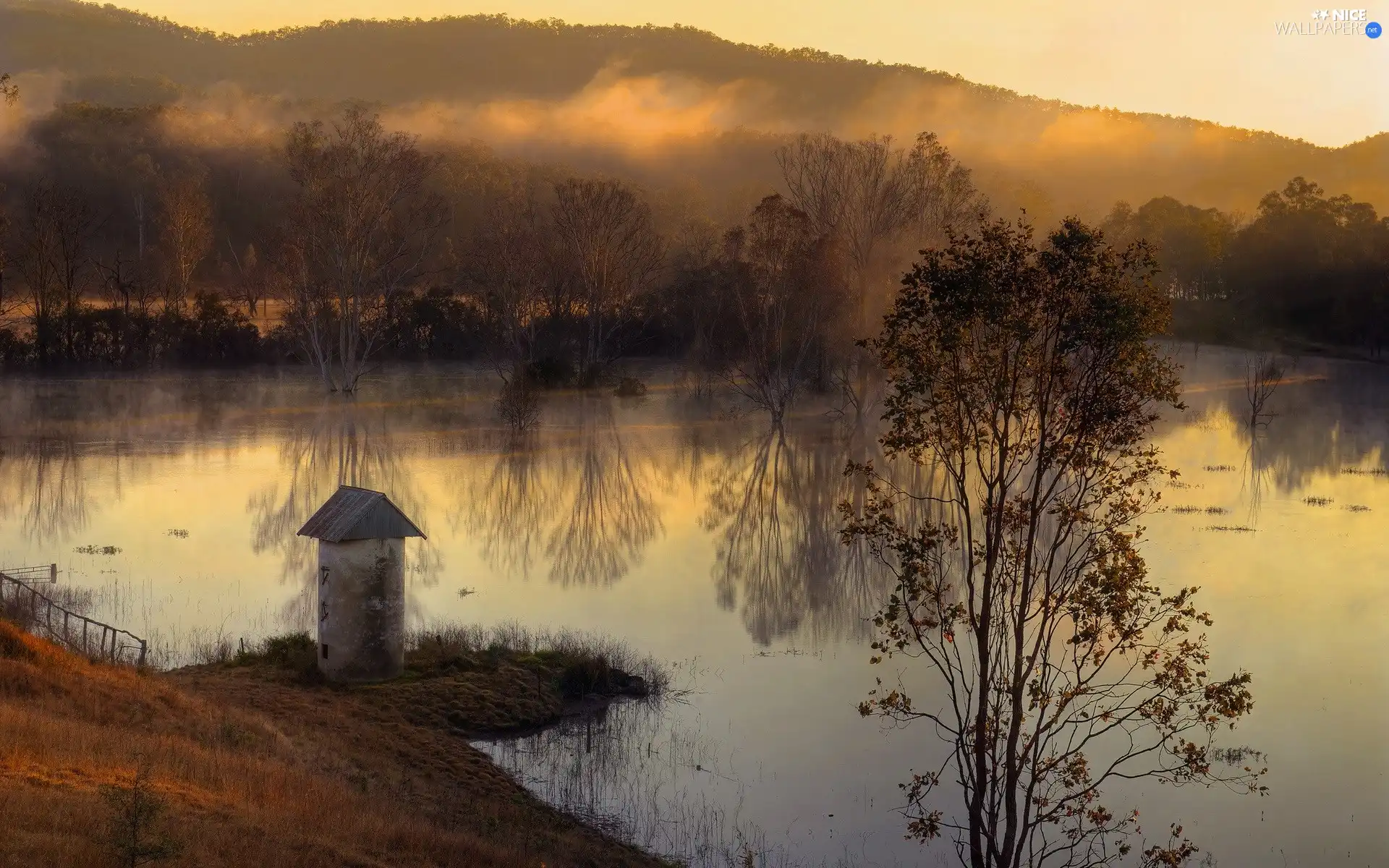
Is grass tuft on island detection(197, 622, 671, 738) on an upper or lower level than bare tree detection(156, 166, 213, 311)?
lower

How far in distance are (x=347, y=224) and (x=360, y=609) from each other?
47868mm

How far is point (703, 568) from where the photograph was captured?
99.5 feet

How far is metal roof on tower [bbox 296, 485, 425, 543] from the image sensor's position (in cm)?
1886

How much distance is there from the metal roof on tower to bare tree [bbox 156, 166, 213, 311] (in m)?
55.1

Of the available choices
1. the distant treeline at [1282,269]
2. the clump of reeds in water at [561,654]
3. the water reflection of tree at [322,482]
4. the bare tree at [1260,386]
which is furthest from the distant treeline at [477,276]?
the clump of reeds in water at [561,654]

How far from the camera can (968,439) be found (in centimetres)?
1349

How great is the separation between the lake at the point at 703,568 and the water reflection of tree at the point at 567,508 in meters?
0.14

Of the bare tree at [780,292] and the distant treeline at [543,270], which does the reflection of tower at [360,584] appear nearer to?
the distant treeline at [543,270]

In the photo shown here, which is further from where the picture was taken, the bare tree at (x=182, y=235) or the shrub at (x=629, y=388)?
the bare tree at (x=182, y=235)

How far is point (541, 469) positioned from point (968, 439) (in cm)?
3026

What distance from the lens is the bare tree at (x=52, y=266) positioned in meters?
65.2

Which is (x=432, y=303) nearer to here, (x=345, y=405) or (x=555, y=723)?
(x=345, y=405)

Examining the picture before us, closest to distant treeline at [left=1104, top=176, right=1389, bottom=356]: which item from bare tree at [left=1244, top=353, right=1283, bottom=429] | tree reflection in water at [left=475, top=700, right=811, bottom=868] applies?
bare tree at [left=1244, top=353, right=1283, bottom=429]

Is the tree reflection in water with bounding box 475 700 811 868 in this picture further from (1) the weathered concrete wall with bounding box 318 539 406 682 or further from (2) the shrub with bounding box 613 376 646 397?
(2) the shrub with bounding box 613 376 646 397
